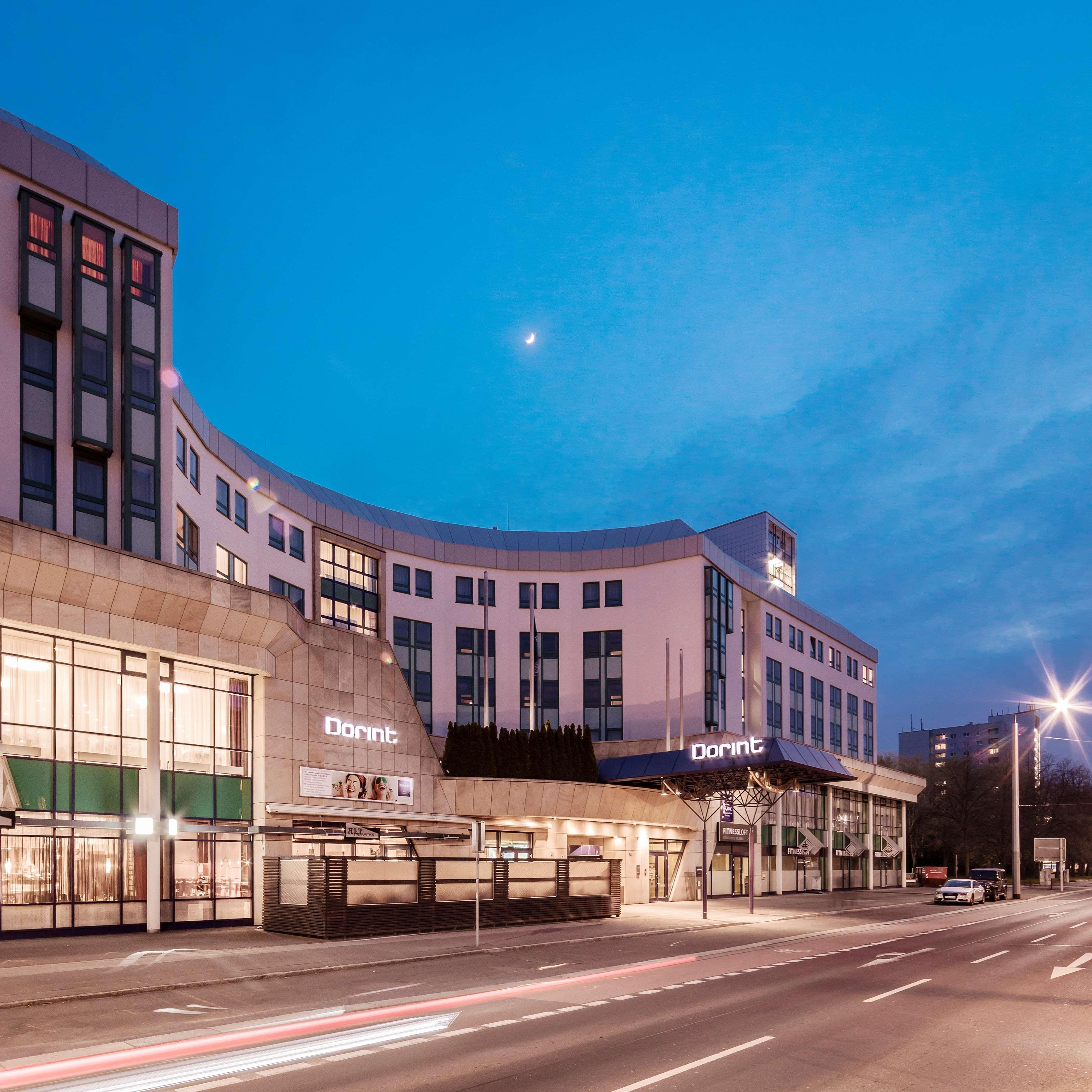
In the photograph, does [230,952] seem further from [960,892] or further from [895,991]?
[960,892]

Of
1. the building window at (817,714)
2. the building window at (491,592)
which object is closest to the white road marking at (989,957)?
the building window at (491,592)

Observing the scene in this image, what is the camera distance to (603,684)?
6138cm

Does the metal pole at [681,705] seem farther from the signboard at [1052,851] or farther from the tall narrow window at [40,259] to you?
the signboard at [1052,851]

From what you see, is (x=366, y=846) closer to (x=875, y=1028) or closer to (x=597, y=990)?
(x=597, y=990)

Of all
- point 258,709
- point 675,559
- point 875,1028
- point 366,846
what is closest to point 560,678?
point 675,559

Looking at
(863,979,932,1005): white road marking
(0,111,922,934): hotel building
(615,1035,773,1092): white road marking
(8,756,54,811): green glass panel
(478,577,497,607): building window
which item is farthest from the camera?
(478,577,497,607): building window

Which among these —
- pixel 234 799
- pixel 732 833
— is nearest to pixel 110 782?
pixel 234 799

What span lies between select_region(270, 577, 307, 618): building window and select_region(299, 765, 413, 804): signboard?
471 inches

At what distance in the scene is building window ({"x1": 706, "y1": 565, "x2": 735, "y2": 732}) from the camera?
2296 inches

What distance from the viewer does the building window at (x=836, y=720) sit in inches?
3115

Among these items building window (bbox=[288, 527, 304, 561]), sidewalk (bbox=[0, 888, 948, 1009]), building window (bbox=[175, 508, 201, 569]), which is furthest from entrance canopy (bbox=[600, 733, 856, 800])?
building window (bbox=[175, 508, 201, 569])

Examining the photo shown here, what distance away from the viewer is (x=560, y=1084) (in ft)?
37.2

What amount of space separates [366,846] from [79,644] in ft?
47.2

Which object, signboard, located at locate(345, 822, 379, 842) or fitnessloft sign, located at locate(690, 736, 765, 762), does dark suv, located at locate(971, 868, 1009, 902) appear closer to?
fitnessloft sign, located at locate(690, 736, 765, 762)
